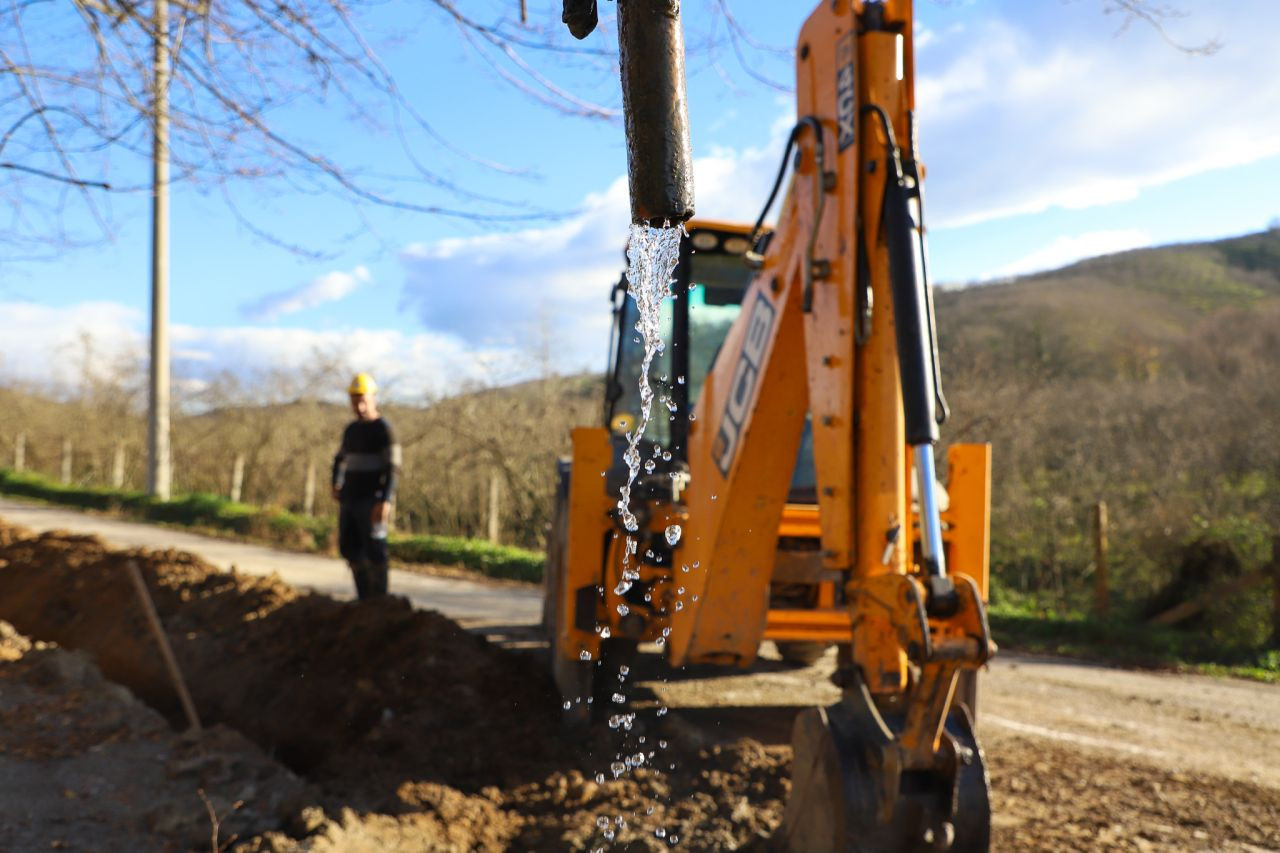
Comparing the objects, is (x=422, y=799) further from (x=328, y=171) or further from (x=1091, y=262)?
(x=1091, y=262)

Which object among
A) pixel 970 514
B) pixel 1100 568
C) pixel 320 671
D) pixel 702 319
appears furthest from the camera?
pixel 1100 568

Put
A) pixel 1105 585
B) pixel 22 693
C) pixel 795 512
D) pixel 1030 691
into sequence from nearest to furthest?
pixel 795 512, pixel 22 693, pixel 1030 691, pixel 1105 585

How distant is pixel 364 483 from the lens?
24.5 feet

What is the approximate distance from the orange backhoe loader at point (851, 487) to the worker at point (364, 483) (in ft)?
11.6

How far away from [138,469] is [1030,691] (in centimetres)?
2620

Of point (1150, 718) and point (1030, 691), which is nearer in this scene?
point (1150, 718)

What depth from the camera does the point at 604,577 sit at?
4.70 m

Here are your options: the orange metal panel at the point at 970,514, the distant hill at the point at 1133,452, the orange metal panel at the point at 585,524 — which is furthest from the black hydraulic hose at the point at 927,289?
the distant hill at the point at 1133,452

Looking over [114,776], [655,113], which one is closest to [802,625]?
[114,776]

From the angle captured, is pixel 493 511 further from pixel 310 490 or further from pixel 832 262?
pixel 832 262

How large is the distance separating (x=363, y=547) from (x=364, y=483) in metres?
0.50

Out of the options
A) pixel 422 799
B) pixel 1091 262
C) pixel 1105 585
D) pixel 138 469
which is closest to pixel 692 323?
pixel 422 799

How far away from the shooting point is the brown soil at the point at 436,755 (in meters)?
3.74

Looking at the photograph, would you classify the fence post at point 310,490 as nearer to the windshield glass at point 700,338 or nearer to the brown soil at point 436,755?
the brown soil at point 436,755
